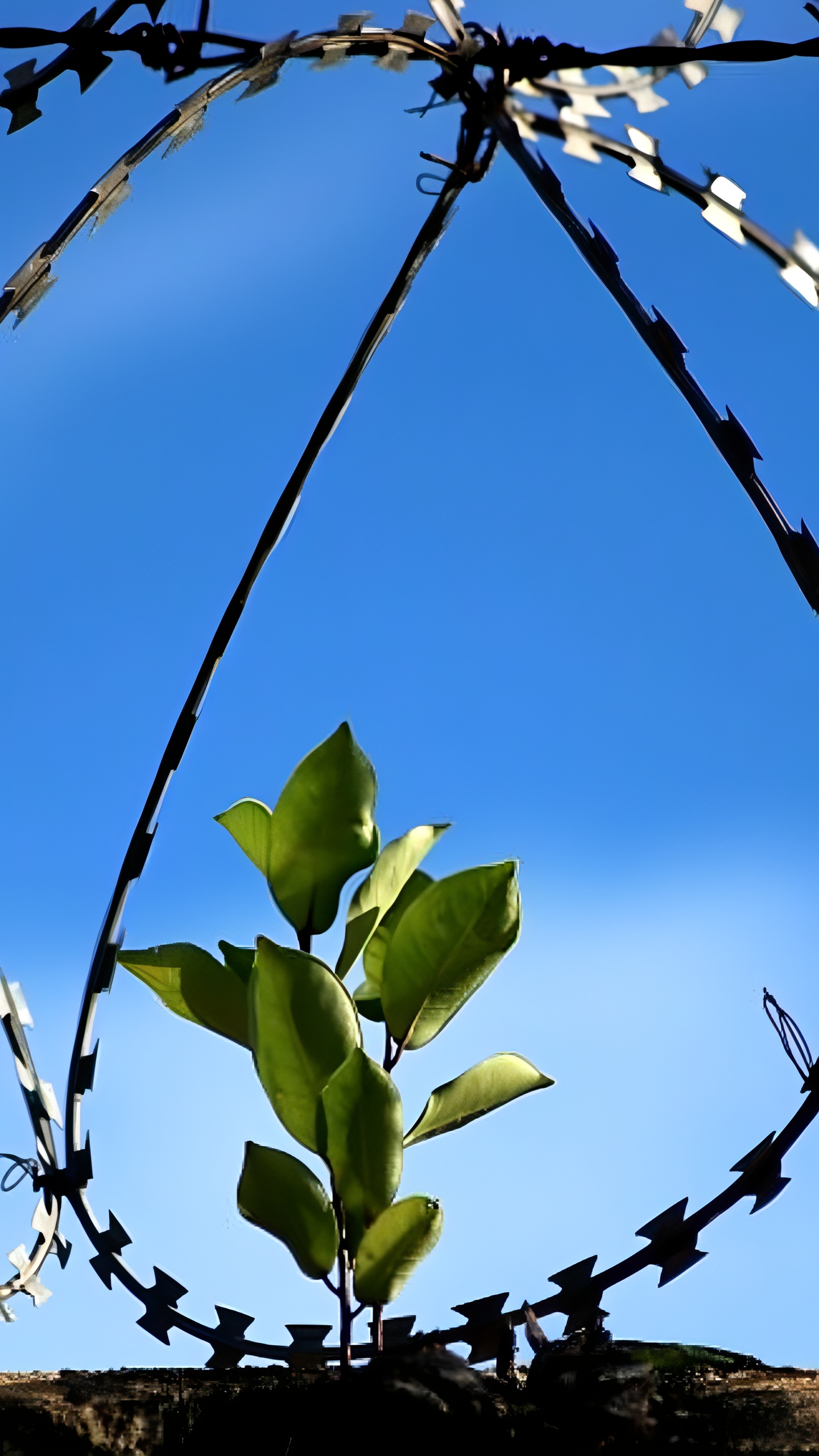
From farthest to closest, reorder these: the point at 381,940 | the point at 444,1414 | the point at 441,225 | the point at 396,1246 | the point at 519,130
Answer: the point at 441,225, the point at 381,940, the point at 519,130, the point at 396,1246, the point at 444,1414

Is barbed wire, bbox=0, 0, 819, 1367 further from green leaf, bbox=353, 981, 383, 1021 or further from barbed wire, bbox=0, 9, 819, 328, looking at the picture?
green leaf, bbox=353, 981, 383, 1021

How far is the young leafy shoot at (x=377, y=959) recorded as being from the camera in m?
1.11

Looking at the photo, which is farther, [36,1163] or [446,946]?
[36,1163]

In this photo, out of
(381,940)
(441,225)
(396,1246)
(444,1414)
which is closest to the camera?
(444,1414)

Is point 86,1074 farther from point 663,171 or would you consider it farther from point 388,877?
point 663,171

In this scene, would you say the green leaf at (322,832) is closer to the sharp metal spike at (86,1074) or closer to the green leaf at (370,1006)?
the green leaf at (370,1006)

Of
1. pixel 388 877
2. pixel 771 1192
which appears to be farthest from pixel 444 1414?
pixel 388 877

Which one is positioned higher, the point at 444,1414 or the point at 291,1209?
the point at 291,1209

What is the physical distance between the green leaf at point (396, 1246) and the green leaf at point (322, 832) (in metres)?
0.27

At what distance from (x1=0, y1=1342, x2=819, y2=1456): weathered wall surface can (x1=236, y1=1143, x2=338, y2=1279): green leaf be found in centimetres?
9

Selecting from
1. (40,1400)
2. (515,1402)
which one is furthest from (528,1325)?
(40,1400)

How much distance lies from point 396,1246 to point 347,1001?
185 mm

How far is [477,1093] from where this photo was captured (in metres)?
1.05

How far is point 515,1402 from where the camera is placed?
83cm
